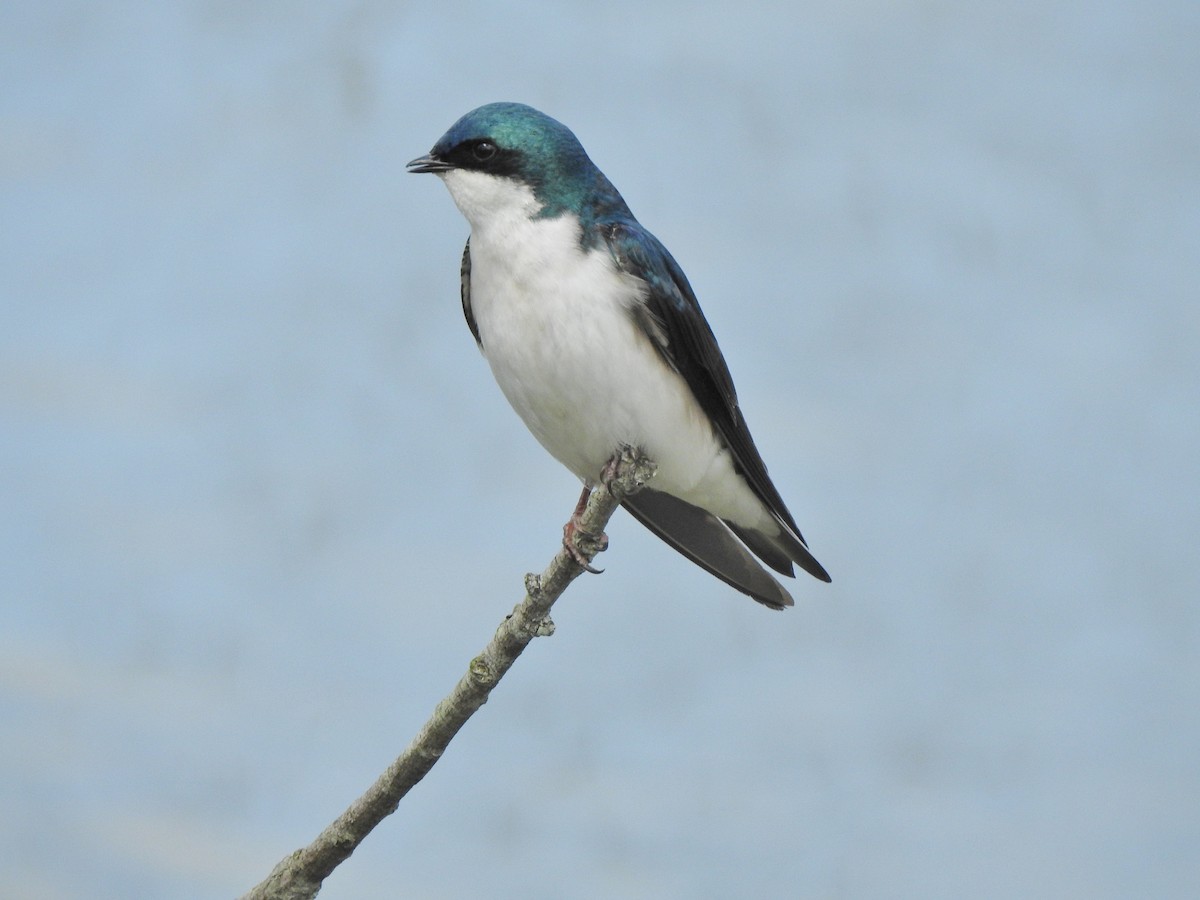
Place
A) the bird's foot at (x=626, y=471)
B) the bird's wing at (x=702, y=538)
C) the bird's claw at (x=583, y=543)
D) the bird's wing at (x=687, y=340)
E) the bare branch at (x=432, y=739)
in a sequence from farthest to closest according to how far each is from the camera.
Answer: the bird's wing at (x=702, y=538)
the bird's wing at (x=687, y=340)
the bird's foot at (x=626, y=471)
the bird's claw at (x=583, y=543)
the bare branch at (x=432, y=739)

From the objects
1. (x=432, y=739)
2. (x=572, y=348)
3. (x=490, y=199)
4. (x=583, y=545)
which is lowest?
(x=432, y=739)

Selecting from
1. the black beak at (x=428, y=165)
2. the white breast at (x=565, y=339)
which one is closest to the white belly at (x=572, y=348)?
the white breast at (x=565, y=339)

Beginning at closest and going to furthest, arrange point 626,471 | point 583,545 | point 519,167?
point 583,545, point 626,471, point 519,167

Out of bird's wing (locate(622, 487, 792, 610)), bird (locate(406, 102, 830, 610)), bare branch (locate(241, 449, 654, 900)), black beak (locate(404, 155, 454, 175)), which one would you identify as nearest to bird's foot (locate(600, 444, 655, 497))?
bird (locate(406, 102, 830, 610))

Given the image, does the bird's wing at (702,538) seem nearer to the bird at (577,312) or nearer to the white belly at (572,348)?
the bird at (577,312)

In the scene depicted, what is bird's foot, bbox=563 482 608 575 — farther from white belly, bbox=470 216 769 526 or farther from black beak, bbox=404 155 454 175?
black beak, bbox=404 155 454 175

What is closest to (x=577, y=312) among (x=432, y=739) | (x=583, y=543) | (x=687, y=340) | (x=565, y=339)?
(x=565, y=339)

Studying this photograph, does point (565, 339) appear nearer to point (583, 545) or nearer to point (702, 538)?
point (583, 545)

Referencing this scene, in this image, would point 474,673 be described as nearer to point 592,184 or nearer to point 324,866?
point 324,866
